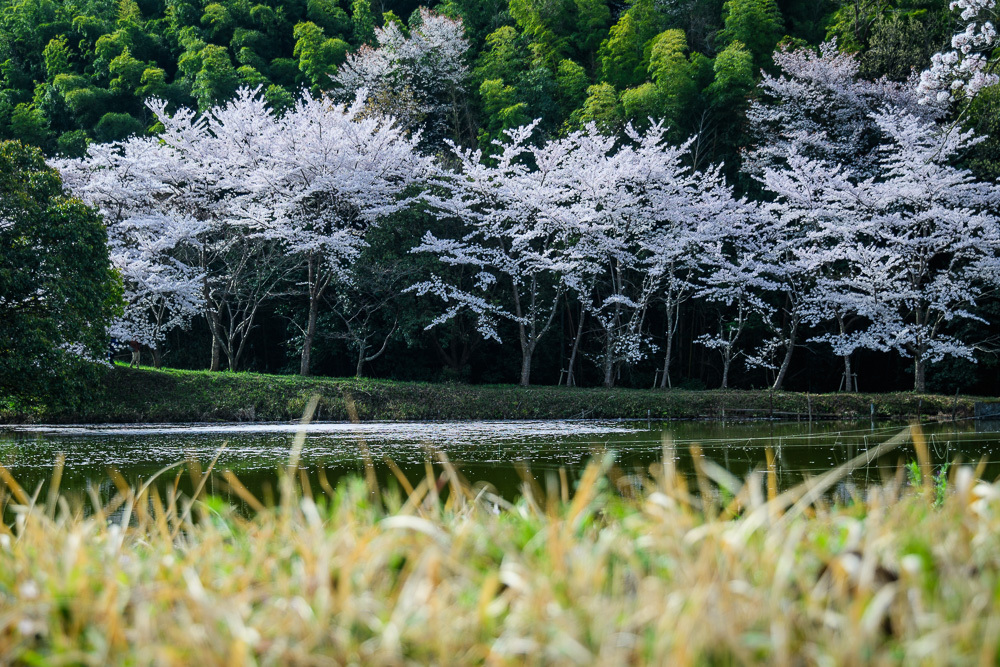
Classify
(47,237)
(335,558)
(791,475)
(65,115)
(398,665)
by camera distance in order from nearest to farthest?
(398,665) → (335,558) → (791,475) → (47,237) → (65,115)

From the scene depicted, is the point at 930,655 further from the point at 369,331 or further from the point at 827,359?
the point at 827,359

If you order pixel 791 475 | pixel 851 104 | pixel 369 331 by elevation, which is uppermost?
pixel 851 104

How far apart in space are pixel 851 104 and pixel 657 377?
390 inches

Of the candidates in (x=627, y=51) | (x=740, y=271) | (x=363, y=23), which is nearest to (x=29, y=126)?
(x=363, y=23)

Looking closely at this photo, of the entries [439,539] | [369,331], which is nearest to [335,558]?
[439,539]

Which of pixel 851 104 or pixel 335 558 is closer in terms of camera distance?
pixel 335 558

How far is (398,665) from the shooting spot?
1.48 meters

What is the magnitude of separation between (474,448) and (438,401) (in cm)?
785

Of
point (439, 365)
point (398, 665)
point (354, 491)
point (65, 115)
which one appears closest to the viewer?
point (398, 665)

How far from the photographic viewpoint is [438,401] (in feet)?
67.5

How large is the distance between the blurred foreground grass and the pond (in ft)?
17.8

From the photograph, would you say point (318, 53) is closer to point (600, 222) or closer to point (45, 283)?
point (600, 222)

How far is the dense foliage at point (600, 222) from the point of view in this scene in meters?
21.6

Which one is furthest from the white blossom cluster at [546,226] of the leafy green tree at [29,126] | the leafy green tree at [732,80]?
the leafy green tree at [29,126]
